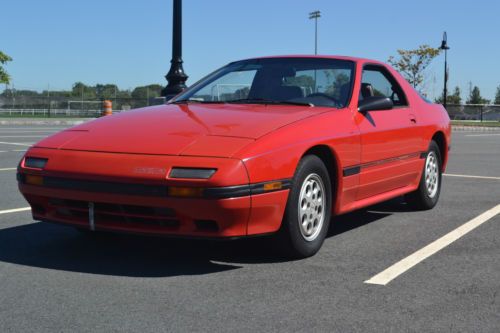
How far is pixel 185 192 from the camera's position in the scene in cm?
380

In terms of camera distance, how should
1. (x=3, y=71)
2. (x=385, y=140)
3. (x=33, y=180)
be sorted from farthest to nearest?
1. (x=3, y=71)
2. (x=385, y=140)
3. (x=33, y=180)

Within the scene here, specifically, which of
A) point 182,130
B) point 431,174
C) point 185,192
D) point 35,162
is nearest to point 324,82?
point 182,130

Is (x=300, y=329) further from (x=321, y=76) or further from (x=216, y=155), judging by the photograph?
(x=321, y=76)

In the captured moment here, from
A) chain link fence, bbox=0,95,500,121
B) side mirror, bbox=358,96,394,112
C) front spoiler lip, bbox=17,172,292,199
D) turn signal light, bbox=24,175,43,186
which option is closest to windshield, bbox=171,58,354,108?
side mirror, bbox=358,96,394,112

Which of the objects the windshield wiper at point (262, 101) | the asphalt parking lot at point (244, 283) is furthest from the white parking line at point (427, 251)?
the windshield wiper at point (262, 101)

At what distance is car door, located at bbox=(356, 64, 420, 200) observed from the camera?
5.14 metres

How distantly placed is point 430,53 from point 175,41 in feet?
160

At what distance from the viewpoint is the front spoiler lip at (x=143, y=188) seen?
378 cm

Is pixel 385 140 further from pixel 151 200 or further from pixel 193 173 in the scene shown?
pixel 151 200

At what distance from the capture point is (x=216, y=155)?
153 inches

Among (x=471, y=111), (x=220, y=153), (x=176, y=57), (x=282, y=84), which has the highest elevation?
(x=176, y=57)

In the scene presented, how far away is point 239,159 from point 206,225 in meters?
0.43

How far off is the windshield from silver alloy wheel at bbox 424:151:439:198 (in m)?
1.51

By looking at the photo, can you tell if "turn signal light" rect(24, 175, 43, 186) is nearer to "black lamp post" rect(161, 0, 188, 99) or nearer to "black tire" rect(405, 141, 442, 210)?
"black tire" rect(405, 141, 442, 210)
